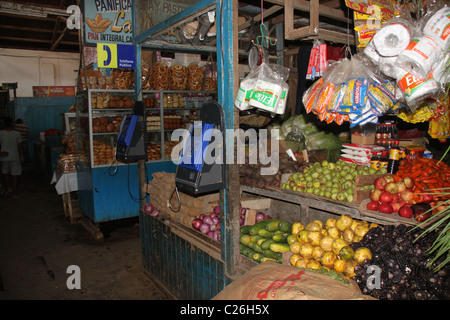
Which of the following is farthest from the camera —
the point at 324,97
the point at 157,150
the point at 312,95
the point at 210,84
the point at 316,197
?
the point at 210,84

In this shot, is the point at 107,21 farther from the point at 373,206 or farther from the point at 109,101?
the point at 373,206

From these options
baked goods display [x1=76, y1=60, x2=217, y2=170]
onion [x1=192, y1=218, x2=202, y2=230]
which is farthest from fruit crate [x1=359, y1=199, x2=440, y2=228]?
baked goods display [x1=76, y1=60, x2=217, y2=170]

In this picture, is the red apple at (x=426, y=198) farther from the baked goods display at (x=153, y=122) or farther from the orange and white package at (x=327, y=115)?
the baked goods display at (x=153, y=122)

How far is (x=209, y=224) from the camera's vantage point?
3.61 m

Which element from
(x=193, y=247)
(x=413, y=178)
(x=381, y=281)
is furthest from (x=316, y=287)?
(x=193, y=247)

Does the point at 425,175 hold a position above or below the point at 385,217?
above

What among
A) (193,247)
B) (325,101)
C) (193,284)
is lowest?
(193,284)

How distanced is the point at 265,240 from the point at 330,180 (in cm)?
85

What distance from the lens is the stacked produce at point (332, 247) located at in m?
2.35

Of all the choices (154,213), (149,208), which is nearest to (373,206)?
(154,213)

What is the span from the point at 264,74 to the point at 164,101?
465cm

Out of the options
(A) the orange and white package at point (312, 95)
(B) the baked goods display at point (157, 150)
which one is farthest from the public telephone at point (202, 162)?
(B) the baked goods display at point (157, 150)

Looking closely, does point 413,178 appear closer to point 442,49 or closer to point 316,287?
point 442,49

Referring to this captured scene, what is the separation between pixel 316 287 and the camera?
1.86 meters
